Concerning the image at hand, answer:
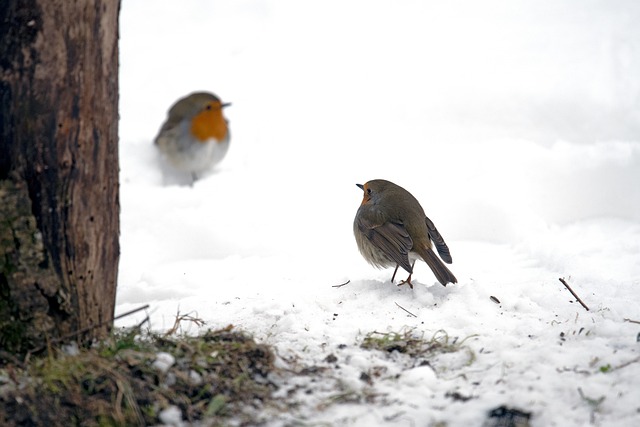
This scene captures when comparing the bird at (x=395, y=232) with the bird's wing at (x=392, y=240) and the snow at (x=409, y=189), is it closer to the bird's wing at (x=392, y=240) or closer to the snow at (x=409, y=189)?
the bird's wing at (x=392, y=240)

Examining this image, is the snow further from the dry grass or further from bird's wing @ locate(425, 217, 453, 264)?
bird's wing @ locate(425, 217, 453, 264)

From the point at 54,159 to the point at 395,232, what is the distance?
8.07 feet

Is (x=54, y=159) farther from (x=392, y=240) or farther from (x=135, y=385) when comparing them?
(x=392, y=240)

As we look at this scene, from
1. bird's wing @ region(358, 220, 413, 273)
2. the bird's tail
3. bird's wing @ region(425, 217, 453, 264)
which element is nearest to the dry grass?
the bird's tail

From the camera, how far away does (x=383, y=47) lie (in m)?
9.38

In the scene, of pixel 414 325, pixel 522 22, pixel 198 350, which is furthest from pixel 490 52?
pixel 198 350

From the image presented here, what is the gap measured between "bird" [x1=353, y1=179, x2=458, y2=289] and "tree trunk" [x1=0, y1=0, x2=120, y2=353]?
212 cm

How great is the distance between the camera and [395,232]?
4848 mm

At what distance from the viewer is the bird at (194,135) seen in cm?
770

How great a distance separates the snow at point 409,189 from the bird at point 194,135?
220 millimetres

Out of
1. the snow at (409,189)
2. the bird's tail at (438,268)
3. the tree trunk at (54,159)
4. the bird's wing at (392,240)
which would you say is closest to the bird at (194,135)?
the snow at (409,189)

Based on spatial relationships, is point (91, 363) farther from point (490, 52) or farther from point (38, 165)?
point (490, 52)

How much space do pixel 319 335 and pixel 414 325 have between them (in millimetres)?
506

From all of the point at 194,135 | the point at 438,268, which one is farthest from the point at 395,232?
the point at 194,135
